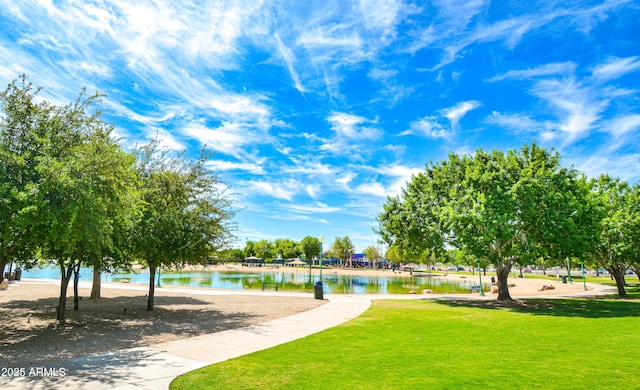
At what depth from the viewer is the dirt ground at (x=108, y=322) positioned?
10.9m

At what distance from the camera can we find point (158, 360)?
31.2 ft

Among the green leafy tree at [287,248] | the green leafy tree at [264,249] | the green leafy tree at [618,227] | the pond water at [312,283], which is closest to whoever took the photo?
the green leafy tree at [618,227]

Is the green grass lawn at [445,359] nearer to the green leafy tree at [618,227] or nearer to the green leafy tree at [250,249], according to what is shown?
the green leafy tree at [618,227]

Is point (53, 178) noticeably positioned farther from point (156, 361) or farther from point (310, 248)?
point (310, 248)

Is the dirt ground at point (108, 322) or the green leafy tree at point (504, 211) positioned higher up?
the green leafy tree at point (504, 211)

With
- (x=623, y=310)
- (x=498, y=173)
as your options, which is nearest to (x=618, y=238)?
(x=623, y=310)

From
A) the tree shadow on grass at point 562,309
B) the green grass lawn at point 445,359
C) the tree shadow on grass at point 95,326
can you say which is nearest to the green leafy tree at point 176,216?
the tree shadow on grass at point 95,326

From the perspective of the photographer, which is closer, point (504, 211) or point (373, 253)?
point (504, 211)

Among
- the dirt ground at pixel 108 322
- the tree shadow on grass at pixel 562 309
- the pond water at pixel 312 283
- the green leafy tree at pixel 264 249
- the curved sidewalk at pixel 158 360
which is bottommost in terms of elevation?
the pond water at pixel 312 283

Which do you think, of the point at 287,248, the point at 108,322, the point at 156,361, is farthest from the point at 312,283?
the point at 287,248

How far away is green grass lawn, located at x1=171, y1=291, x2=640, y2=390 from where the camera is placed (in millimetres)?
7473

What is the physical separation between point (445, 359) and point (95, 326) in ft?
43.9

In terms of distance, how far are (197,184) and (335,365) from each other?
14252 mm

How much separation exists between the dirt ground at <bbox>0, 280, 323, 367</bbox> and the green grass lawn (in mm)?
4680
